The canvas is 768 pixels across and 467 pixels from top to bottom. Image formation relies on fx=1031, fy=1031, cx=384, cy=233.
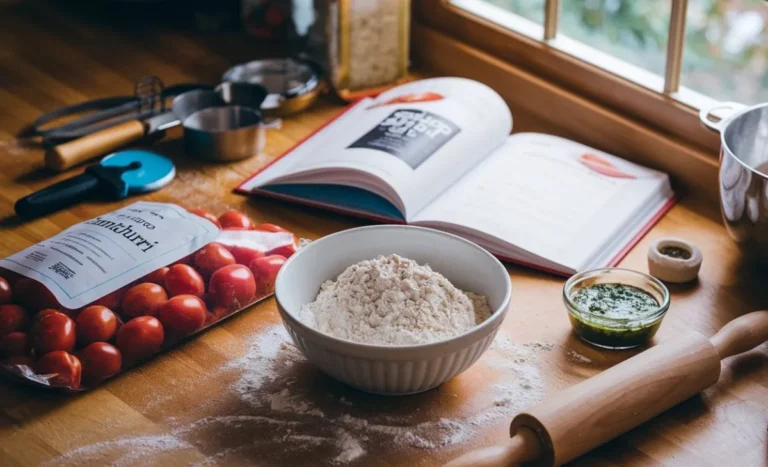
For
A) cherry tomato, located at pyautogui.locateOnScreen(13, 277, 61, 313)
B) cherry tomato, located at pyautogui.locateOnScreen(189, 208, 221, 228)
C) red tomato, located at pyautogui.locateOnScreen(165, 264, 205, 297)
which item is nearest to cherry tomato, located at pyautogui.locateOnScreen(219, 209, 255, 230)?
cherry tomato, located at pyautogui.locateOnScreen(189, 208, 221, 228)

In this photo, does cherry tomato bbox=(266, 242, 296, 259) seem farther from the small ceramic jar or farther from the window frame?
the window frame

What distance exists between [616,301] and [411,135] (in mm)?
376

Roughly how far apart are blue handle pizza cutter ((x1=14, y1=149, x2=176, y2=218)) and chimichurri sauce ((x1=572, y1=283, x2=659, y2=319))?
594mm

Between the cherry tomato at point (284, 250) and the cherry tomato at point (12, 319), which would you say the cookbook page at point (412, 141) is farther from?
the cherry tomato at point (12, 319)

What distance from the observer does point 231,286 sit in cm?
109

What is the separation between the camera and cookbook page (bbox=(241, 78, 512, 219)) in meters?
1.27

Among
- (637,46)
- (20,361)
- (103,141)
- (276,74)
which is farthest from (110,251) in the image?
(637,46)

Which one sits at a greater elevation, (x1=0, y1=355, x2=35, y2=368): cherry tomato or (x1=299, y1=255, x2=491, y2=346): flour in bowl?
(x1=299, y1=255, x2=491, y2=346): flour in bowl

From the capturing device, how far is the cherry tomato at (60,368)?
3.22ft

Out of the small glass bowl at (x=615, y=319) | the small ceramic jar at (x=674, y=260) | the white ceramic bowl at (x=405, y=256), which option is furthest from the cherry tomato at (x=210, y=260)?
the small ceramic jar at (x=674, y=260)

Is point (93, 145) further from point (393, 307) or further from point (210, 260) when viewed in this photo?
point (393, 307)

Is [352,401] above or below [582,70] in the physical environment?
below

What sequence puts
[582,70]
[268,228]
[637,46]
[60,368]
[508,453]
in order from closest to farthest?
[508,453], [60,368], [268,228], [582,70], [637,46]

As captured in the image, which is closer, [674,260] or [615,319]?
[615,319]
